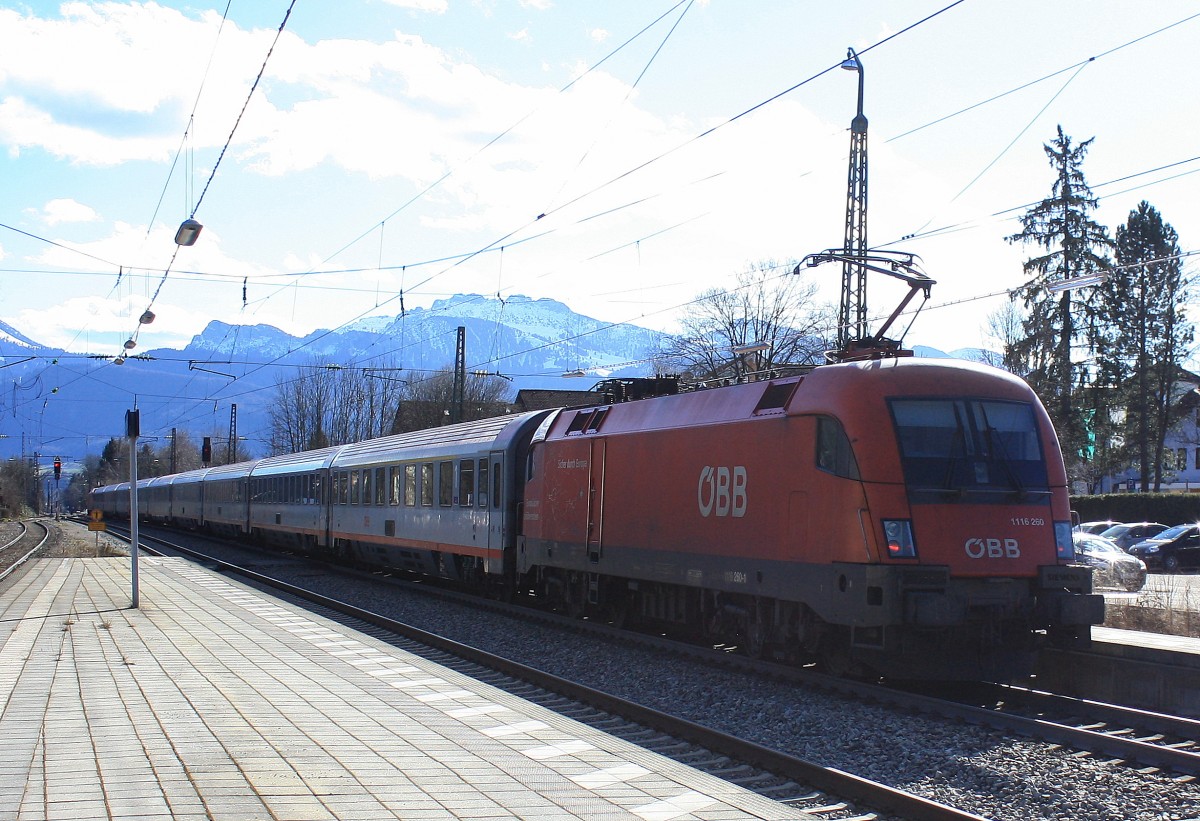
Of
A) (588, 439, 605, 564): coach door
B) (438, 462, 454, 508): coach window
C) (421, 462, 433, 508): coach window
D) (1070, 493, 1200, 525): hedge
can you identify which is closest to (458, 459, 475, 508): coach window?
(438, 462, 454, 508): coach window

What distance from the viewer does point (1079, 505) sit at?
45.1m

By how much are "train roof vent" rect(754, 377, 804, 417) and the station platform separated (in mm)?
4036

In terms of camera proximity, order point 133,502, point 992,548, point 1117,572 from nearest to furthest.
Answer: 1. point 992,548
2. point 133,502
3. point 1117,572

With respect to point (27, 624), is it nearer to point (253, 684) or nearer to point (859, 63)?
point (253, 684)

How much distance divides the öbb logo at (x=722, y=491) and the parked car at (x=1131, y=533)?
25839 millimetres

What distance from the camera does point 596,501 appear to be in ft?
52.1

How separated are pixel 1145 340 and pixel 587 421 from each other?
39979 mm

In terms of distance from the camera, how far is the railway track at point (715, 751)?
689 centimetres

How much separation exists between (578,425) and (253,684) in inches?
294

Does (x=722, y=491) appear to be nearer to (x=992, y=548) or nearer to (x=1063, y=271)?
(x=992, y=548)

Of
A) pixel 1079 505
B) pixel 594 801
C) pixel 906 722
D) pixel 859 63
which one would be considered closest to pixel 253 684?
pixel 594 801

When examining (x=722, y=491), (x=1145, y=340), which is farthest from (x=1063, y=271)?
(x=722, y=491)

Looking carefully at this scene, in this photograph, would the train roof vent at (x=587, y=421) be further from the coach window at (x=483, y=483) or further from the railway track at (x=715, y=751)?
the railway track at (x=715, y=751)

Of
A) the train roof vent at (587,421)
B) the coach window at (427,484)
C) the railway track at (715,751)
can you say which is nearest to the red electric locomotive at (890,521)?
the railway track at (715,751)
